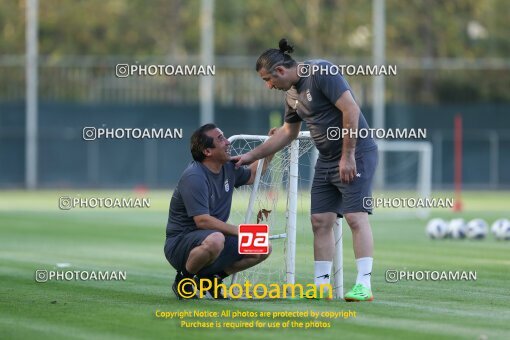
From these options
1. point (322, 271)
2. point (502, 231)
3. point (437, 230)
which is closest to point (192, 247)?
point (322, 271)

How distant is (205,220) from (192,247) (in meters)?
0.24

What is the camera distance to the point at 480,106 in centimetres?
4491

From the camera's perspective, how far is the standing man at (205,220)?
10.1 meters

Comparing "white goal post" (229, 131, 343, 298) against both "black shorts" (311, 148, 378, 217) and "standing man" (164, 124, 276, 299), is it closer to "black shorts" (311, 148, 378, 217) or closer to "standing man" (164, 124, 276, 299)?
"black shorts" (311, 148, 378, 217)

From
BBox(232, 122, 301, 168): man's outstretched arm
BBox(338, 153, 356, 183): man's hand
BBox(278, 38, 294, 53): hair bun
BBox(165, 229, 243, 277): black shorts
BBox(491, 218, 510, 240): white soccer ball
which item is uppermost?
BBox(278, 38, 294, 53): hair bun

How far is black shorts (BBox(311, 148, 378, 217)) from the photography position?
1011 cm

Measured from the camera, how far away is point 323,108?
33.5ft

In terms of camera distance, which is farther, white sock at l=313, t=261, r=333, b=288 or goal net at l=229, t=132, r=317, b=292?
goal net at l=229, t=132, r=317, b=292

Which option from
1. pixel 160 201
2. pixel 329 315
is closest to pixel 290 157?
pixel 329 315

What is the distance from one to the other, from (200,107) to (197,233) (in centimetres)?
3426

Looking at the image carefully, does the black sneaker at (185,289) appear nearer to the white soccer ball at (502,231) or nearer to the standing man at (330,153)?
the standing man at (330,153)

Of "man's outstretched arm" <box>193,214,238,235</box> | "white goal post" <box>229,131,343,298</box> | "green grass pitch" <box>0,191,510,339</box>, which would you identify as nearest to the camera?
"green grass pitch" <box>0,191,510,339</box>

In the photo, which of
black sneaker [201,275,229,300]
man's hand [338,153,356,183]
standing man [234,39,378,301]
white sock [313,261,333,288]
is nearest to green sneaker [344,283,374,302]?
standing man [234,39,378,301]

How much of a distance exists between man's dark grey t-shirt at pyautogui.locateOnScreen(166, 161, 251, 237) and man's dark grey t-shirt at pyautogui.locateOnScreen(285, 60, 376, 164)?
0.82m
